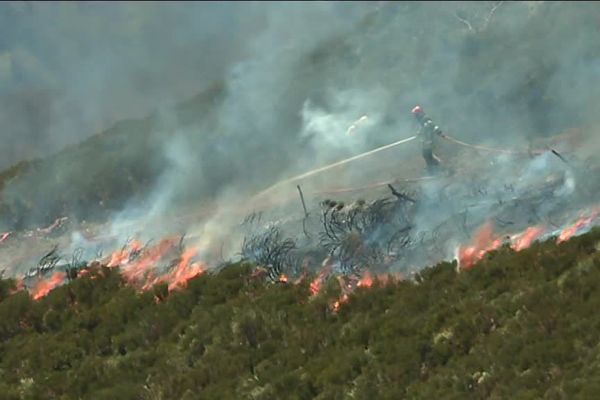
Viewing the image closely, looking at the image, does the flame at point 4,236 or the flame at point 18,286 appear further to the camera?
the flame at point 4,236

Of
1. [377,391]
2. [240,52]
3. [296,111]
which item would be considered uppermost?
[240,52]

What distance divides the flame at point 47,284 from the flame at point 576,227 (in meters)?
11.2

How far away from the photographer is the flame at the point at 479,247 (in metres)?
18.9

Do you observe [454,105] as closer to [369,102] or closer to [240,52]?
[369,102]

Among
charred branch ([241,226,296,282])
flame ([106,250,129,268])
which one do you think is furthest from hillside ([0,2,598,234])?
charred branch ([241,226,296,282])

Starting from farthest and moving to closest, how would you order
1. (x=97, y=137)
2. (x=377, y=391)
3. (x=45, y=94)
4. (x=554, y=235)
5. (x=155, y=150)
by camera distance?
1. (x=45, y=94)
2. (x=97, y=137)
3. (x=155, y=150)
4. (x=554, y=235)
5. (x=377, y=391)

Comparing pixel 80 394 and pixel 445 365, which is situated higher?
A: pixel 80 394

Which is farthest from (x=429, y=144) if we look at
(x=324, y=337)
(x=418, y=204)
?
(x=324, y=337)

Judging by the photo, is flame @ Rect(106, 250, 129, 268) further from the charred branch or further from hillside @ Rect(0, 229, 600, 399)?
the charred branch

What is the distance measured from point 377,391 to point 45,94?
70.9ft

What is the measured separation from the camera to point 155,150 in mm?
29266

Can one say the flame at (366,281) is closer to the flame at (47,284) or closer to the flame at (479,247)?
the flame at (479,247)

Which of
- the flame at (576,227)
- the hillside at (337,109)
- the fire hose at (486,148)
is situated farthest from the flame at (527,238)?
the hillside at (337,109)

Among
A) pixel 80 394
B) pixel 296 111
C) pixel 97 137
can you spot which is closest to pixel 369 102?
pixel 296 111
